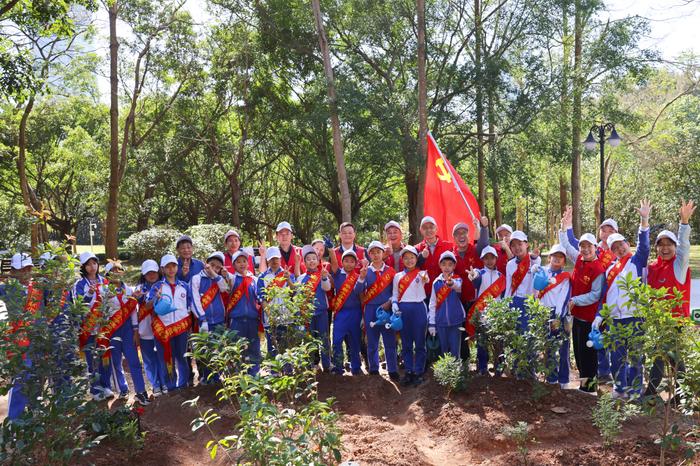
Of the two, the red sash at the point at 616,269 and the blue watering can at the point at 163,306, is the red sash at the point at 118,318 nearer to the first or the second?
the blue watering can at the point at 163,306

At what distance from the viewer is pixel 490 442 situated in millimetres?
5086

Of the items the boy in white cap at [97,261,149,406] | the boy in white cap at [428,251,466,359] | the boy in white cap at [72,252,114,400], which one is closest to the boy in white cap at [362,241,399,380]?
the boy in white cap at [428,251,466,359]

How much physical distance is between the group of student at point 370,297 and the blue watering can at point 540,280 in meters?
0.09

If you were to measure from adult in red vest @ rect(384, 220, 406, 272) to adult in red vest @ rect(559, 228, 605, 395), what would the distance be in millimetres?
2206

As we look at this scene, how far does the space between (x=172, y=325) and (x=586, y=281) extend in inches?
196

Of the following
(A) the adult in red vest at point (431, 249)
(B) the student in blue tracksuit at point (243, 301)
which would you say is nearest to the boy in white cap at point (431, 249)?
(A) the adult in red vest at point (431, 249)

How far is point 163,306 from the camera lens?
6.71 metres

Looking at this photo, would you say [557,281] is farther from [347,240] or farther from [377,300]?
[347,240]

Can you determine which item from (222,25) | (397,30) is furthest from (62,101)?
(397,30)

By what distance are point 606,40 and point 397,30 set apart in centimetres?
620

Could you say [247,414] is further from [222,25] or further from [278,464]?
[222,25]

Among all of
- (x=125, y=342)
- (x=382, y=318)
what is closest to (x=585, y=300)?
(x=382, y=318)

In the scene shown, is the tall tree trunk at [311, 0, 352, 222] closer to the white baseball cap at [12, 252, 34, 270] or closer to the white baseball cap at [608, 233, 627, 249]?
the white baseball cap at [608, 233, 627, 249]

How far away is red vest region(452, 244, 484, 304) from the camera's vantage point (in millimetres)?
7172
